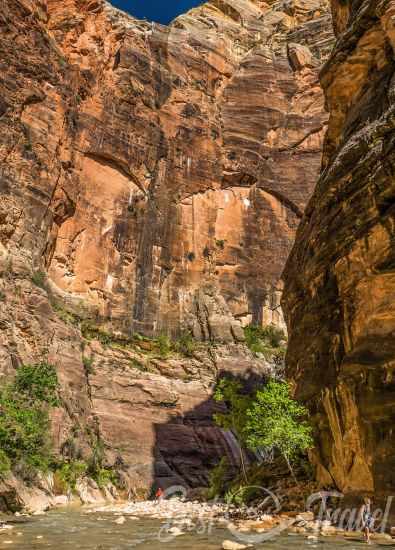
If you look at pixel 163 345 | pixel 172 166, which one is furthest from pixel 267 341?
pixel 172 166

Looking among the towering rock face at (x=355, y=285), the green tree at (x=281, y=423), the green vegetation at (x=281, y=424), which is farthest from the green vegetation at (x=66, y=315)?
the green tree at (x=281, y=423)

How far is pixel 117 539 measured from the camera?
556 inches

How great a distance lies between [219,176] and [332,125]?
112 feet

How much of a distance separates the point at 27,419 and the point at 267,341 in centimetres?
3729

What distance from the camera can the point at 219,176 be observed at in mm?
62250

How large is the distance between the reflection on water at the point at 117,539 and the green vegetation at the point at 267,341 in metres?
38.2

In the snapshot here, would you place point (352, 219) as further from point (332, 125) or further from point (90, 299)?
point (90, 299)

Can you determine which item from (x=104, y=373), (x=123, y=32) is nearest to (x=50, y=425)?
(x=104, y=373)

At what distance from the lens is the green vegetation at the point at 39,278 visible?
134 ft

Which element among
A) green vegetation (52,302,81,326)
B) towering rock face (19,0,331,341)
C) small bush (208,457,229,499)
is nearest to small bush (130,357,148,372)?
towering rock face (19,0,331,341)

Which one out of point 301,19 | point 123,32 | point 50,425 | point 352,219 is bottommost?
point 50,425

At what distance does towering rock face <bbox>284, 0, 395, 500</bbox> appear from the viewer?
16422 millimetres

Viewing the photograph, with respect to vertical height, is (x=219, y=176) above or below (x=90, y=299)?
above

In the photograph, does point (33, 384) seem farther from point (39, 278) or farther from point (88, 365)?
point (39, 278)
